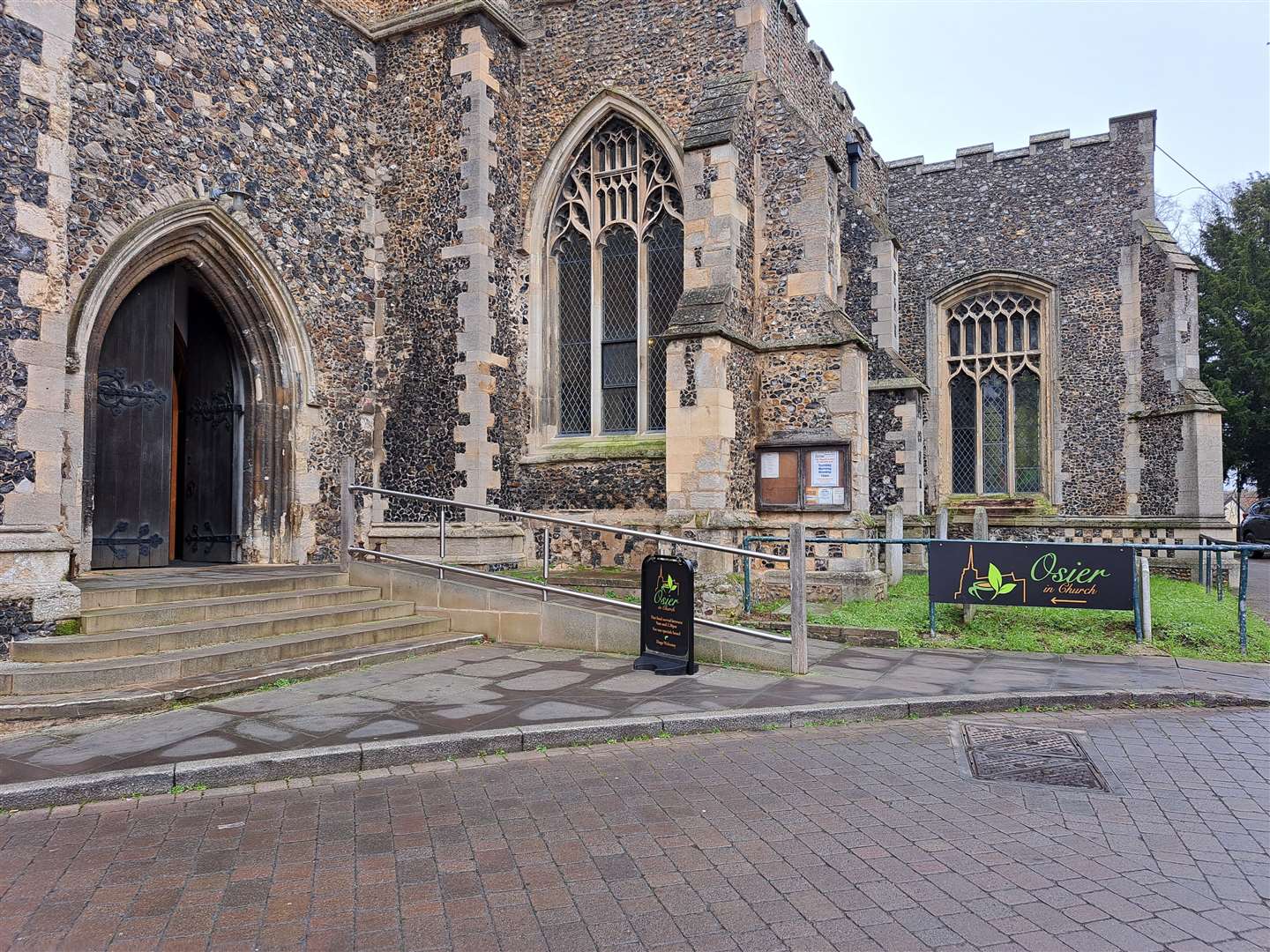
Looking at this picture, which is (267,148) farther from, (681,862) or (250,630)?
(681,862)

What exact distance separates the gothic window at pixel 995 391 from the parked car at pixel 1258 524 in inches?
457

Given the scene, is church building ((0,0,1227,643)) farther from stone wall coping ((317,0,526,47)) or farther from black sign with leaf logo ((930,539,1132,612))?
black sign with leaf logo ((930,539,1132,612))

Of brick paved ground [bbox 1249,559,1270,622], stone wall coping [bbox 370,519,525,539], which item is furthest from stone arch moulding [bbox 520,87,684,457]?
brick paved ground [bbox 1249,559,1270,622]

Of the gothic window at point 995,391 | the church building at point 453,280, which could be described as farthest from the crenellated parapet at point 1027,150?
the church building at point 453,280

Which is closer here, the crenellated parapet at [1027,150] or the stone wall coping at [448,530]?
the stone wall coping at [448,530]

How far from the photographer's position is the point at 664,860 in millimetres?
3562

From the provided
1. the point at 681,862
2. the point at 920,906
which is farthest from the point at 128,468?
the point at 920,906

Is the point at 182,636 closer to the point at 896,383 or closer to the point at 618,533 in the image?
the point at 618,533

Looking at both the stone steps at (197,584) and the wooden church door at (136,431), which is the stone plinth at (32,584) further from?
the wooden church door at (136,431)

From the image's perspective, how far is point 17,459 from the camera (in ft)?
22.2

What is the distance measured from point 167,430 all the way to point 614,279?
6.82 m

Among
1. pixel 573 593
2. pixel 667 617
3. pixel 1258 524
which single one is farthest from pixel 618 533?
pixel 1258 524

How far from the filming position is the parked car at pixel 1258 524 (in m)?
26.4

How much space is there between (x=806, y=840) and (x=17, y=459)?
6.86m
